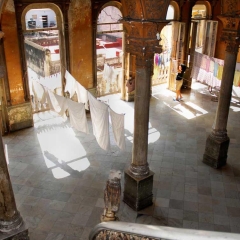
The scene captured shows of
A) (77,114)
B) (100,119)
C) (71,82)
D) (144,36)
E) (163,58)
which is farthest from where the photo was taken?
(163,58)

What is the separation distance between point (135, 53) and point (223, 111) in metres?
3.59

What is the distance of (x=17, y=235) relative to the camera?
546 cm

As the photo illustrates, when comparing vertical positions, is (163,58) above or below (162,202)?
above

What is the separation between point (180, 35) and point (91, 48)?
4.81 m

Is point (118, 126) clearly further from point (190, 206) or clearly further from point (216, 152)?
point (216, 152)

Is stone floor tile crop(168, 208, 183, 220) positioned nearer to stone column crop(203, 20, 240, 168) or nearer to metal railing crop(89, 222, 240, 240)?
stone column crop(203, 20, 240, 168)

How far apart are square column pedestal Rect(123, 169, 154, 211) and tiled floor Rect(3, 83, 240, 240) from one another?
18 centimetres

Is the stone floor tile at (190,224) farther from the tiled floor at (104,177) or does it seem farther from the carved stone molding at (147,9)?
the carved stone molding at (147,9)

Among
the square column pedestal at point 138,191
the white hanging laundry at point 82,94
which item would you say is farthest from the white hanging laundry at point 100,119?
the square column pedestal at point 138,191

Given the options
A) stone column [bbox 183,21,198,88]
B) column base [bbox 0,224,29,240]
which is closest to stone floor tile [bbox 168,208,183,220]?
column base [bbox 0,224,29,240]

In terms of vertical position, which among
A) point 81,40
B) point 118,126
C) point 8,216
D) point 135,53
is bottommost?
point 8,216

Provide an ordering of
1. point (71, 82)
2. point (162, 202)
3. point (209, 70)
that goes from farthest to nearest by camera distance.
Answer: point (209, 70) < point (71, 82) < point (162, 202)

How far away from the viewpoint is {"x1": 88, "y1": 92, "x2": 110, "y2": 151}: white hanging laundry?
→ 26.6 feet

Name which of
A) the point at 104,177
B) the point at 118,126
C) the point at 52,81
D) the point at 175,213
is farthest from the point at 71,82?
the point at 175,213
